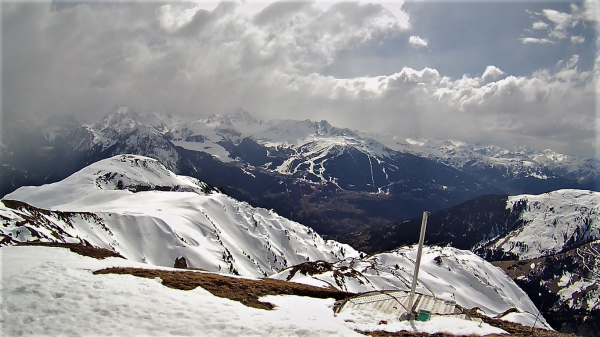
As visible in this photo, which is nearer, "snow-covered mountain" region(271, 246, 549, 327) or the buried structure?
the buried structure

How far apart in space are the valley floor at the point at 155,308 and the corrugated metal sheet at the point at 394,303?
1.94 metres

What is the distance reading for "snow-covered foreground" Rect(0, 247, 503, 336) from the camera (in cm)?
2097

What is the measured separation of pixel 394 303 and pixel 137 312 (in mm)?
21229

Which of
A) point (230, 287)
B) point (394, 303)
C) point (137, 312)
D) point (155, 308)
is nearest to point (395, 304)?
point (394, 303)

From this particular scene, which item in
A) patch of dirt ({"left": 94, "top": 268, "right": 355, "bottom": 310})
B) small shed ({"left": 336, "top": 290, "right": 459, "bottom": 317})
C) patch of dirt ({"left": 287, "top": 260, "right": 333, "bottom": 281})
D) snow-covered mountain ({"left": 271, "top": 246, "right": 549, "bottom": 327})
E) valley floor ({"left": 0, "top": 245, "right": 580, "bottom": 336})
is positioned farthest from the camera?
snow-covered mountain ({"left": 271, "top": 246, "right": 549, "bottom": 327})

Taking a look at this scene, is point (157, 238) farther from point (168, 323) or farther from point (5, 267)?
point (168, 323)

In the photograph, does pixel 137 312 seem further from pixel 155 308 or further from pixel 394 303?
pixel 394 303

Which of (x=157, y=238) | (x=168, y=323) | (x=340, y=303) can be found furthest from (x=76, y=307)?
(x=157, y=238)

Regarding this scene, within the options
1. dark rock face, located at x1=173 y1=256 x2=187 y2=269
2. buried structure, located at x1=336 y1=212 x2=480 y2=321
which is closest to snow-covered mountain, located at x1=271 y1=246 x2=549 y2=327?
dark rock face, located at x1=173 y1=256 x2=187 y2=269

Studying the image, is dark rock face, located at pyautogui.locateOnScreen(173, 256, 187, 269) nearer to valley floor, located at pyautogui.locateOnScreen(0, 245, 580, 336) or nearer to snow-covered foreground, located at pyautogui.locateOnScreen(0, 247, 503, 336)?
valley floor, located at pyautogui.locateOnScreen(0, 245, 580, 336)

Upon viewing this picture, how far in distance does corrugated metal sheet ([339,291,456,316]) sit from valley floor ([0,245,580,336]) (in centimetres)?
194

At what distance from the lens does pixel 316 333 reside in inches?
877

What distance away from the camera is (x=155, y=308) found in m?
23.5

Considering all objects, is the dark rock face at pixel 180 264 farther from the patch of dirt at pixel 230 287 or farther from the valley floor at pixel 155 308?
the valley floor at pixel 155 308
